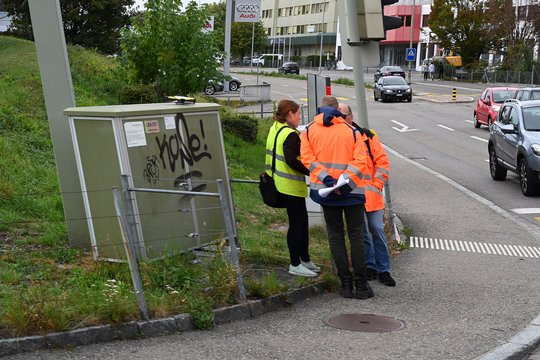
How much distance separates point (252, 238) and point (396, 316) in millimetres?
3229

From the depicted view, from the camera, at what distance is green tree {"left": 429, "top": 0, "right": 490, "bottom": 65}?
3009 inches

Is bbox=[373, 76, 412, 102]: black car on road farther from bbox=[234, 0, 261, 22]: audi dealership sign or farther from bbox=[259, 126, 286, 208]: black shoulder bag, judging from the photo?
bbox=[259, 126, 286, 208]: black shoulder bag

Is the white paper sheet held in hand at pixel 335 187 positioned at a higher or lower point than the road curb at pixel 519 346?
higher

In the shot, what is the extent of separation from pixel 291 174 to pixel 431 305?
5.99 feet

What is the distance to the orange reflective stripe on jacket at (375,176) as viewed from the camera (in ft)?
28.9

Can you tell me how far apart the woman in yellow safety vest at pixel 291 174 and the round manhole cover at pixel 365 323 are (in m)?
1.07

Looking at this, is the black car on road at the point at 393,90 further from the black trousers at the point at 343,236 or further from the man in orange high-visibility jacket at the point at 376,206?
the black trousers at the point at 343,236

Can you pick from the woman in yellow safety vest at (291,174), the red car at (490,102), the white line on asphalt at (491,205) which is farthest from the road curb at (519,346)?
the red car at (490,102)

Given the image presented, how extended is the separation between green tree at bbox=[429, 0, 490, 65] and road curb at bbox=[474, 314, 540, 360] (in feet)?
233

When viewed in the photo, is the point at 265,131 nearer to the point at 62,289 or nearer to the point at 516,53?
the point at 62,289

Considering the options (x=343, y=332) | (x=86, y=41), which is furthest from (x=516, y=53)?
(x=343, y=332)

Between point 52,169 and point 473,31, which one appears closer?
point 52,169

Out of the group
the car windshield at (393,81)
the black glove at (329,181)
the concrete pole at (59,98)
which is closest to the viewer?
the black glove at (329,181)

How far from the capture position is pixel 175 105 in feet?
29.3
